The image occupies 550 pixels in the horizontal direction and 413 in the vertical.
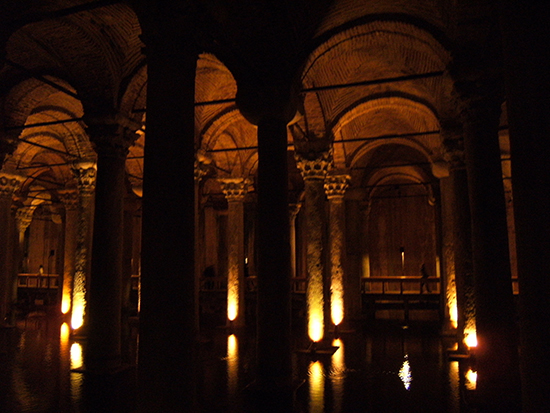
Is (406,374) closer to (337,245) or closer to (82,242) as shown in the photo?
(337,245)

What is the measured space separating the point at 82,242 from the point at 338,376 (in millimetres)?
6851

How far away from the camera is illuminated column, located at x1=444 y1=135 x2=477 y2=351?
8.52 m

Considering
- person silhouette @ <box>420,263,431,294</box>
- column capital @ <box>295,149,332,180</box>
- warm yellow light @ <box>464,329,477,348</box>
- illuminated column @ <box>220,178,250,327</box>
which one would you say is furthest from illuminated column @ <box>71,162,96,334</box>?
person silhouette @ <box>420,263,431,294</box>

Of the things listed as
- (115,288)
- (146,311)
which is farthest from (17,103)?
(146,311)

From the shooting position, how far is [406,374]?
7.75 m

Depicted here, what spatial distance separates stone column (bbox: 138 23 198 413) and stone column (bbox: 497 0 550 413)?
2.64 meters

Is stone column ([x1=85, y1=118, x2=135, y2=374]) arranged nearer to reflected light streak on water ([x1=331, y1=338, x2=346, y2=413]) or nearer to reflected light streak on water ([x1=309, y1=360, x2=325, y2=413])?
reflected light streak on water ([x1=309, y1=360, x2=325, y2=413])

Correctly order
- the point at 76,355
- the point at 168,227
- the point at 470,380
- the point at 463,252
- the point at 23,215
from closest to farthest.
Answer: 1. the point at 168,227
2. the point at 470,380
3. the point at 463,252
4. the point at 76,355
5. the point at 23,215

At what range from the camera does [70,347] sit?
33.3 ft

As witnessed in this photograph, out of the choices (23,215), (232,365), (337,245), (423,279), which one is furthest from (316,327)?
(23,215)

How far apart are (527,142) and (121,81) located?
23.7ft

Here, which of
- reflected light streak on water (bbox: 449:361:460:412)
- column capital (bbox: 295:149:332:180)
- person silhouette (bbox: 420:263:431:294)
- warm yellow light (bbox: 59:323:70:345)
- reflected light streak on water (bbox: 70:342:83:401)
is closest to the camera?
reflected light streak on water (bbox: 449:361:460:412)

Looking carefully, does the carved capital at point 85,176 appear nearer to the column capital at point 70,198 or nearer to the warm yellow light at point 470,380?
the column capital at point 70,198

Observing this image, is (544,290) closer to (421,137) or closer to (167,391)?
(167,391)
